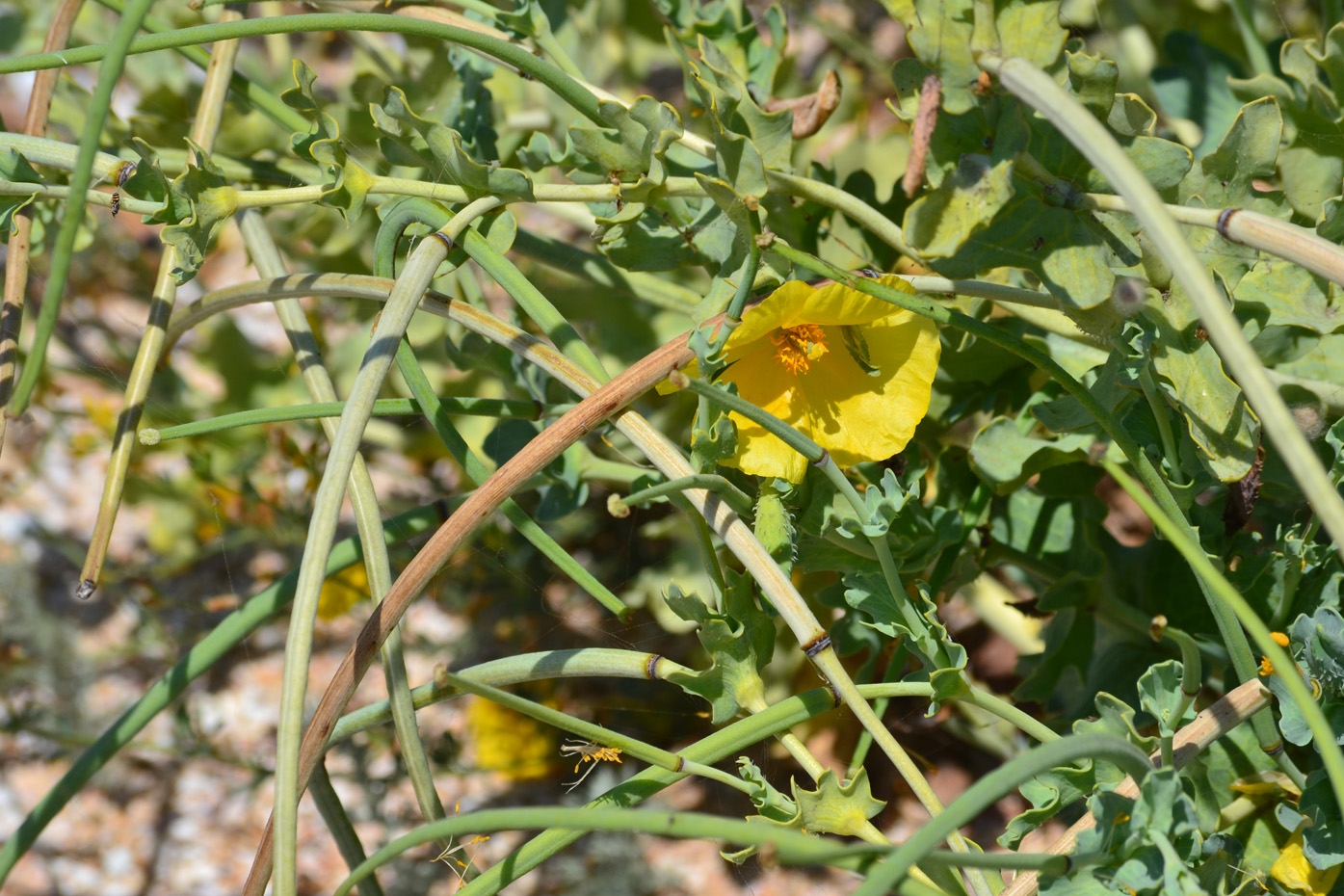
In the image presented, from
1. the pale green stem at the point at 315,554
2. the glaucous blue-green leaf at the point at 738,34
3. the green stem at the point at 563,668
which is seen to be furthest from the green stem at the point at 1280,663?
the glaucous blue-green leaf at the point at 738,34

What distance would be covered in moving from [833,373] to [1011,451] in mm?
147

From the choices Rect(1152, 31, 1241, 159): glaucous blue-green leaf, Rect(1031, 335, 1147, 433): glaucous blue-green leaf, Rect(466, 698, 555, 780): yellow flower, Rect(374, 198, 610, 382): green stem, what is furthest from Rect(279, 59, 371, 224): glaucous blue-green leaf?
Rect(1152, 31, 1241, 159): glaucous blue-green leaf

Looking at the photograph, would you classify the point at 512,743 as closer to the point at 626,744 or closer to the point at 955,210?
the point at 626,744

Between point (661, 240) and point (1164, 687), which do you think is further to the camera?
point (661, 240)

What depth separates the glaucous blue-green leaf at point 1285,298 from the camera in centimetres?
66

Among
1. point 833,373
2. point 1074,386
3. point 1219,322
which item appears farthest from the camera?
point 833,373

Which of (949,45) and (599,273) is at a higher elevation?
(949,45)

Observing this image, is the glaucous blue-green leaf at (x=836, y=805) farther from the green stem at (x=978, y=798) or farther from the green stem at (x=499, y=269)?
the green stem at (x=499, y=269)

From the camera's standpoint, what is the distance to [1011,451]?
0.74m

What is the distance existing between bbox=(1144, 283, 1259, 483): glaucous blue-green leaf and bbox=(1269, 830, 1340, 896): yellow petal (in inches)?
10.8

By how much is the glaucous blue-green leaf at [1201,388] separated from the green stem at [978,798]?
23cm

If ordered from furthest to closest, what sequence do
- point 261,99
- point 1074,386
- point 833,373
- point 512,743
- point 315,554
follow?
point 512,743 < point 261,99 < point 833,373 < point 1074,386 < point 315,554

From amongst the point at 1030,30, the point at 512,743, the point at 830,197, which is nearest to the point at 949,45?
the point at 1030,30

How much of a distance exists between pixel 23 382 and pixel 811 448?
0.44 metres
